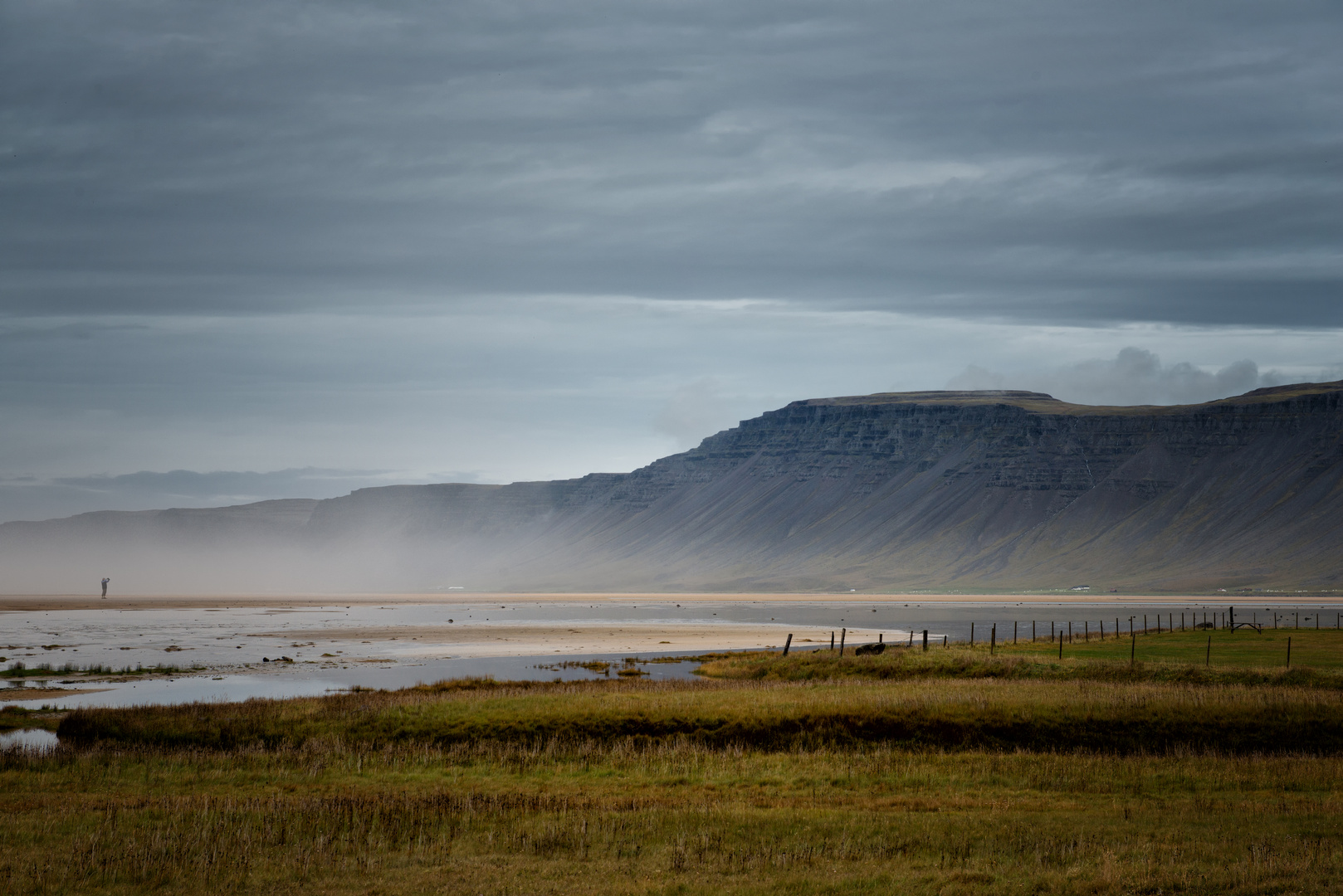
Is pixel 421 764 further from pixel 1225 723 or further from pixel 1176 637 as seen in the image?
pixel 1176 637

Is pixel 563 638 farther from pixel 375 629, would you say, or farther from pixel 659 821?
pixel 659 821

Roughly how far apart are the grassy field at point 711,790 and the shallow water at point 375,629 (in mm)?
10299

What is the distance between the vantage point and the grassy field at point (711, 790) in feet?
57.1

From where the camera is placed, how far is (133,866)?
57.5 feet

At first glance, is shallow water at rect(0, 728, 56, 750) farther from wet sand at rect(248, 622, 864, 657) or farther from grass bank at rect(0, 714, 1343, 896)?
wet sand at rect(248, 622, 864, 657)

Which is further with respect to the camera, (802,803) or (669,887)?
(802,803)

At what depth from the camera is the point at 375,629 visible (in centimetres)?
9275

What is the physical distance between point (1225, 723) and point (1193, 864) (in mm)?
15821

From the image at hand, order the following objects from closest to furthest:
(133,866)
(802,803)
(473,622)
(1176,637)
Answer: (133,866), (802,803), (1176,637), (473,622)

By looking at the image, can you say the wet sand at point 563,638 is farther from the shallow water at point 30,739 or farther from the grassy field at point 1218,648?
the shallow water at point 30,739

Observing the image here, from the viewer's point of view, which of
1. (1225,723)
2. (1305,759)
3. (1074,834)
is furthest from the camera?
(1225,723)

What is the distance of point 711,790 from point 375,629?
72031mm

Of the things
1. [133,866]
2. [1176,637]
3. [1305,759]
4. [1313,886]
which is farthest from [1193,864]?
[1176,637]

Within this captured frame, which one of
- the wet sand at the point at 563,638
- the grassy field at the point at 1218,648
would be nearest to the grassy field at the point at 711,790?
the grassy field at the point at 1218,648
